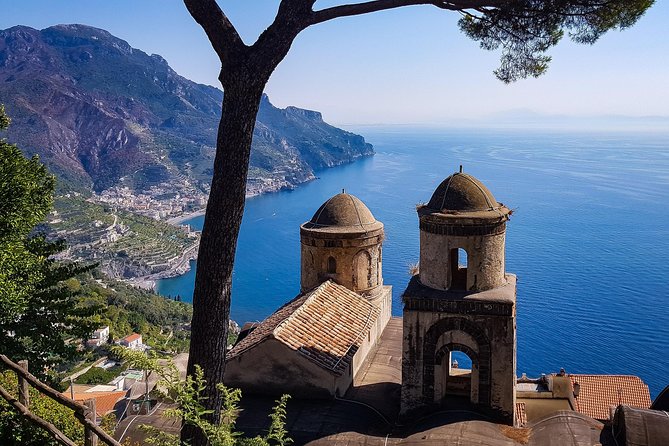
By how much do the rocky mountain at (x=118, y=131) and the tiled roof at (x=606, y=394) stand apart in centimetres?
11505

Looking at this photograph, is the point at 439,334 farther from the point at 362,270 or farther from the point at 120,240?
the point at 120,240

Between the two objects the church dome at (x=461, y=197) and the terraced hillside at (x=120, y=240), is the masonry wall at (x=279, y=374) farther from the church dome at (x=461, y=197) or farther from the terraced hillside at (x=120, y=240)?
the terraced hillside at (x=120, y=240)

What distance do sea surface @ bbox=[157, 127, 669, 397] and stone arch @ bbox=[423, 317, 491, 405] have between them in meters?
9.73

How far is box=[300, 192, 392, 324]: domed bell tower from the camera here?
14.6m

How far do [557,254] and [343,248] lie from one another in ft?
176

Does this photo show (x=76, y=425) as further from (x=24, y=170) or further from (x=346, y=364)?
(x=24, y=170)

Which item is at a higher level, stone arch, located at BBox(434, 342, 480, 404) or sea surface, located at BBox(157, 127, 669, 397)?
stone arch, located at BBox(434, 342, 480, 404)

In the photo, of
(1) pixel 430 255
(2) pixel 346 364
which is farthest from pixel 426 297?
(2) pixel 346 364

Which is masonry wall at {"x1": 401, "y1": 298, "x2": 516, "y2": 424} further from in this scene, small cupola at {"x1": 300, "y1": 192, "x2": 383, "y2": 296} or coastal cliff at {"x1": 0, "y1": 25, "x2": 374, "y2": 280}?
coastal cliff at {"x1": 0, "y1": 25, "x2": 374, "y2": 280}

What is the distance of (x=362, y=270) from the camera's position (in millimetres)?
14922

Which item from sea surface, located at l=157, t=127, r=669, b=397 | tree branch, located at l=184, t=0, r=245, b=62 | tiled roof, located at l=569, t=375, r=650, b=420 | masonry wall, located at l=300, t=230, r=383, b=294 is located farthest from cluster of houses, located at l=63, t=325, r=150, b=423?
tree branch, located at l=184, t=0, r=245, b=62

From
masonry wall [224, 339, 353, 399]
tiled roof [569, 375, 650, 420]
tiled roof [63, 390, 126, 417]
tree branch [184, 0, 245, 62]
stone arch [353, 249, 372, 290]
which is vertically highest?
tree branch [184, 0, 245, 62]

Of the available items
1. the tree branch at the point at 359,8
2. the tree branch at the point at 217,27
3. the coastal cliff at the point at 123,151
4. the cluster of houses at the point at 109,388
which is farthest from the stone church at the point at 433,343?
the coastal cliff at the point at 123,151

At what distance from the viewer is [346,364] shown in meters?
11.2
